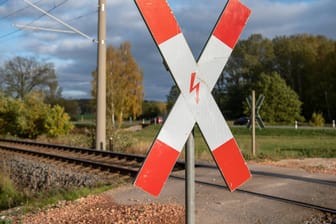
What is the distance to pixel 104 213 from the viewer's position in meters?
7.08

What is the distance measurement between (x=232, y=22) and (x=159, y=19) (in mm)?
601

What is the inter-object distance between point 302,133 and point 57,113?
20.8 m

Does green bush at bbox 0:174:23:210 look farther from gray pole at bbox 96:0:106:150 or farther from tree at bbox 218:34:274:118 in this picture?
tree at bbox 218:34:274:118

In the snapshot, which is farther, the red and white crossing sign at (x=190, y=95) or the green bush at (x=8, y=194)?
the green bush at (x=8, y=194)

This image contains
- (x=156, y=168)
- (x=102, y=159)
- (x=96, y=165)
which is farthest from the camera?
(x=102, y=159)

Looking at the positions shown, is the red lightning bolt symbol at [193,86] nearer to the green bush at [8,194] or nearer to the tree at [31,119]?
Result: the green bush at [8,194]

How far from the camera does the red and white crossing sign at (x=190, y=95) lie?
278cm

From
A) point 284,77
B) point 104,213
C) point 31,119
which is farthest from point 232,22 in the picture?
point 284,77

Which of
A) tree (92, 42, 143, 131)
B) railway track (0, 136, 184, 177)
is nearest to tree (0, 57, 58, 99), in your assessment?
tree (92, 42, 143, 131)

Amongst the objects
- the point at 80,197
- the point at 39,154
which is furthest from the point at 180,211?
the point at 39,154

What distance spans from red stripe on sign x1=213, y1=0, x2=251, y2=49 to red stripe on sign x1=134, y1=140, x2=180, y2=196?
0.91 meters

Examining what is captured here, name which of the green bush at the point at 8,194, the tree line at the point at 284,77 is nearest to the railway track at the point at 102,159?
the green bush at the point at 8,194

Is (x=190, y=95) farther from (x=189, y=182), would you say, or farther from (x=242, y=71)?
(x=242, y=71)

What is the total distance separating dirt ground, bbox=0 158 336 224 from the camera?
6.55m
